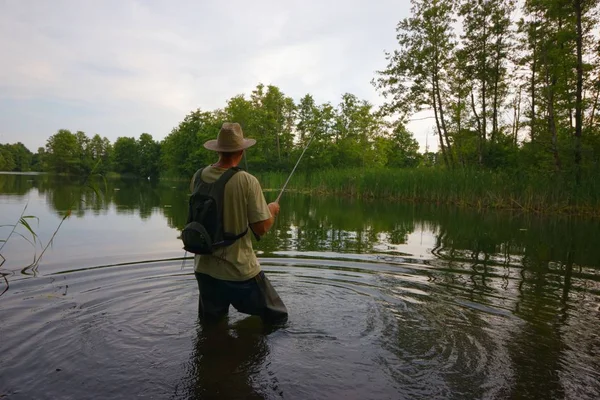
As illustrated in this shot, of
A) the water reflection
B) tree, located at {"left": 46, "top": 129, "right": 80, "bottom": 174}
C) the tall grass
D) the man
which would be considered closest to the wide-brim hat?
the man

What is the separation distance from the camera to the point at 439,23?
86.3 ft

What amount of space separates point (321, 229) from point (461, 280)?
5695mm

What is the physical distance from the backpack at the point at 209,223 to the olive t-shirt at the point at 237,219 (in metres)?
0.04

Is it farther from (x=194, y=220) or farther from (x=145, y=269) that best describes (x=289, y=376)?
(x=145, y=269)

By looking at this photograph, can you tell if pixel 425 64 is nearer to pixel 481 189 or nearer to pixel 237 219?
pixel 481 189

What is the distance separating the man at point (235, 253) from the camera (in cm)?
357

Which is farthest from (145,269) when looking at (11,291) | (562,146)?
(562,146)

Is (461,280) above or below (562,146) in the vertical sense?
below

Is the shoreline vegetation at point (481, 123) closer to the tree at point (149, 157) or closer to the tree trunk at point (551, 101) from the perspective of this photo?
the tree trunk at point (551, 101)

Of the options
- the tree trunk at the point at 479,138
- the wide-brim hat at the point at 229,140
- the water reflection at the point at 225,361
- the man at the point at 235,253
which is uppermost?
the tree trunk at the point at 479,138

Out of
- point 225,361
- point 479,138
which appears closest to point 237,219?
point 225,361

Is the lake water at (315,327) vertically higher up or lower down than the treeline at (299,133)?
lower down

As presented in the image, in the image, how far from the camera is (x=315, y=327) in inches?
165

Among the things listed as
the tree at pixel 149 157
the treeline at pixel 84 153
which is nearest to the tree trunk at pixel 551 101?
the treeline at pixel 84 153
